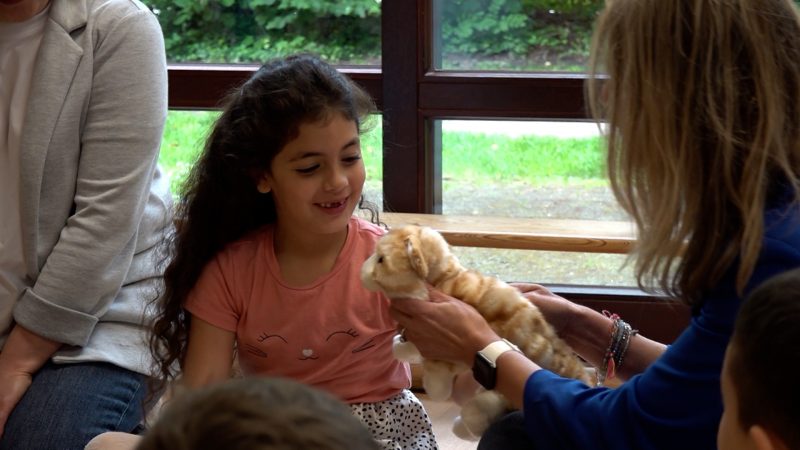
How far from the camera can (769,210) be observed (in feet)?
5.17

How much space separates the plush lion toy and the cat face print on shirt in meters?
0.14

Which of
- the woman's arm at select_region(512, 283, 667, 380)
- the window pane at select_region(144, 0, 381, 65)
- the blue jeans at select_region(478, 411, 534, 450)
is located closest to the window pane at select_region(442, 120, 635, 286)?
the window pane at select_region(144, 0, 381, 65)

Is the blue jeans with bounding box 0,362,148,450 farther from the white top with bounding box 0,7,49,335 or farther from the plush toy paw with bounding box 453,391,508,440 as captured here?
the plush toy paw with bounding box 453,391,508,440

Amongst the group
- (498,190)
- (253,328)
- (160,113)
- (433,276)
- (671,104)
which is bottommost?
(498,190)

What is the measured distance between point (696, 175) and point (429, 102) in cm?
195

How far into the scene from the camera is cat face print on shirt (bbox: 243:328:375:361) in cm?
212

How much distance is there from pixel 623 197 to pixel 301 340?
28.6 inches

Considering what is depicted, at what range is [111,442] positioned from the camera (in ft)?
6.95

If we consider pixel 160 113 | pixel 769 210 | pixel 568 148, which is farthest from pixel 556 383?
pixel 568 148

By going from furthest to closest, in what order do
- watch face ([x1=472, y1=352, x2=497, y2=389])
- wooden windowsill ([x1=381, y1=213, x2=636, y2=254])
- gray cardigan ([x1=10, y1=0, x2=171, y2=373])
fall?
1. wooden windowsill ([x1=381, y1=213, x2=636, y2=254])
2. gray cardigan ([x1=10, y1=0, x2=171, y2=373])
3. watch face ([x1=472, y1=352, x2=497, y2=389])

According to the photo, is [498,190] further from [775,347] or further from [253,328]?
[775,347]

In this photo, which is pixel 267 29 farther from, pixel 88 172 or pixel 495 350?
pixel 495 350

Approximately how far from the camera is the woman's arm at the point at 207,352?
2115 mm

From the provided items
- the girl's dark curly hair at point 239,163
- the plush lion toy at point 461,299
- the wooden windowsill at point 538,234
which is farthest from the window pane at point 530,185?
the plush lion toy at point 461,299
